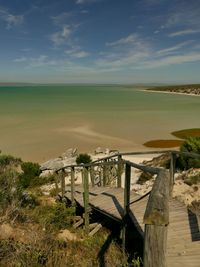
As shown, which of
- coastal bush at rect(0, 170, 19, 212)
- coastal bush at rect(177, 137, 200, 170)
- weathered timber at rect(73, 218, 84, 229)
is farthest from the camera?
coastal bush at rect(177, 137, 200, 170)

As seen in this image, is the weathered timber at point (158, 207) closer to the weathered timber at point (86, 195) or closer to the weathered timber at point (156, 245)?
the weathered timber at point (156, 245)

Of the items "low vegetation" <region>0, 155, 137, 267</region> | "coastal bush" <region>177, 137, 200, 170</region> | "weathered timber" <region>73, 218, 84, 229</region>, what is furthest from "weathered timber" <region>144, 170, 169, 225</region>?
"coastal bush" <region>177, 137, 200, 170</region>

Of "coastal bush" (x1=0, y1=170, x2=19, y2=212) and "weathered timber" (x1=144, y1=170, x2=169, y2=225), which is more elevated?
"weathered timber" (x1=144, y1=170, x2=169, y2=225)

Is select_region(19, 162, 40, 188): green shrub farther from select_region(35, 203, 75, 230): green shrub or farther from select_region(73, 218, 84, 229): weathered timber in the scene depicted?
select_region(73, 218, 84, 229): weathered timber

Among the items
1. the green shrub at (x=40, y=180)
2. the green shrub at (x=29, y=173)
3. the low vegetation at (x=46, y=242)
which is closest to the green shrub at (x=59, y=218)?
the low vegetation at (x=46, y=242)

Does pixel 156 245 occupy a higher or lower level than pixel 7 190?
higher

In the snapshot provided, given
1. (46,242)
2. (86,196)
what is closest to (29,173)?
(86,196)

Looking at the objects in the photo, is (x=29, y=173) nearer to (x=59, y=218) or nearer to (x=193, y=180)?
(x=59, y=218)

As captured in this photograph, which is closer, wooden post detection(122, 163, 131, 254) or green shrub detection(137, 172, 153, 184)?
wooden post detection(122, 163, 131, 254)

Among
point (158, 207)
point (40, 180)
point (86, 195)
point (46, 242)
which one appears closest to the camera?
point (158, 207)

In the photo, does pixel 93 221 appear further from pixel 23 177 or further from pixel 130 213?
pixel 23 177

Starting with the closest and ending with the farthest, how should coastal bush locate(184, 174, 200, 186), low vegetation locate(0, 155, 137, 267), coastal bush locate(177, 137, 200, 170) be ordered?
low vegetation locate(0, 155, 137, 267), coastal bush locate(184, 174, 200, 186), coastal bush locate(177, 137, 200, 170)

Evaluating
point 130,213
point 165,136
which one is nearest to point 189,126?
point 165,136

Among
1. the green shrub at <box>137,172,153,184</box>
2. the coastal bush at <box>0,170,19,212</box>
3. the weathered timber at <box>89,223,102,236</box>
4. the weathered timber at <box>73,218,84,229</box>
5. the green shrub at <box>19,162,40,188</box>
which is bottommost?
the green shrub at <box>19,162,40,188</box>
